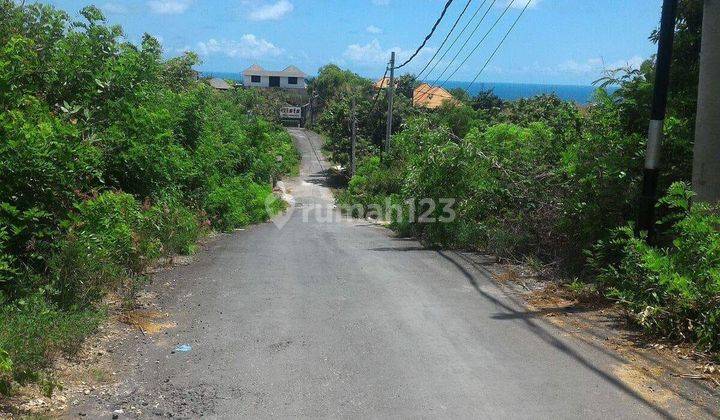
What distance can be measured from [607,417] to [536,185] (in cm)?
850

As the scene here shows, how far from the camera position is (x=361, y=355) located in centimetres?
680

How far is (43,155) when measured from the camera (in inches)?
293

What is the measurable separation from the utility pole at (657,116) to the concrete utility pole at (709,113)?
1.26ft

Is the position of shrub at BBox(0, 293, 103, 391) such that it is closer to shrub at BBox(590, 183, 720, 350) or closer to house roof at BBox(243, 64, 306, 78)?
shrub at BBox(590, 183, 720, 350)

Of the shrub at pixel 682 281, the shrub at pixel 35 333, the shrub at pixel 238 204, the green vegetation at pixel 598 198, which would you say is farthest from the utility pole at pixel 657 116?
the shrub at pixel 238 204

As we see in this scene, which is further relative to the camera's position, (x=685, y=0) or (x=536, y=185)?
(x=536, y=185)

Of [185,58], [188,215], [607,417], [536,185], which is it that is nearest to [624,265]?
Answer: [607,417]

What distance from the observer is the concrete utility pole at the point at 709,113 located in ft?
25.3

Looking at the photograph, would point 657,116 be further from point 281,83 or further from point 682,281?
point 281,83

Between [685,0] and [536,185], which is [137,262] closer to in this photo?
[536,185]

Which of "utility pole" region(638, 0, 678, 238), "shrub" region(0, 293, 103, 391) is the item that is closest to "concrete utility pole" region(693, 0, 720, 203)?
"utility pole" region(638, 0, 678, 238)

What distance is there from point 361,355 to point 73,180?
13.8ft

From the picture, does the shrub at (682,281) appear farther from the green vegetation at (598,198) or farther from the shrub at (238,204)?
the shrub at (238,204)

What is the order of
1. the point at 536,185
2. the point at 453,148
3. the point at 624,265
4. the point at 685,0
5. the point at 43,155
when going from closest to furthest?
the point at 43,155
the point at 624,265
the point at 685,0
the point at 536,185
the point at 453,148
